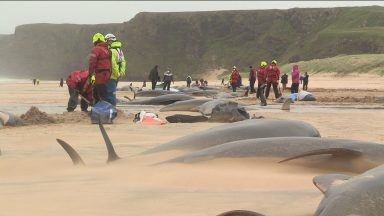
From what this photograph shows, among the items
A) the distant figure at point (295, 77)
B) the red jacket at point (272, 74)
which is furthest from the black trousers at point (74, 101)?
the distant figure at point (295, 77)

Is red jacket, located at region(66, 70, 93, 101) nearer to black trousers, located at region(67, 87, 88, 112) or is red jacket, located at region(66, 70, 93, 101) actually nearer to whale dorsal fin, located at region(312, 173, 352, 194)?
black trousers, located at region(67, 87, 88, 112)

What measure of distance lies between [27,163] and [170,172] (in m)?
1.76

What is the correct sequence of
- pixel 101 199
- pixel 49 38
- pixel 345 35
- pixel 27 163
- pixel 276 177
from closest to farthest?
pixel 101 199 < pixel 276 177 < pixel 27 163 < pixel 345 35 < pixel 49 38

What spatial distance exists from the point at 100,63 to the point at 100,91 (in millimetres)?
505

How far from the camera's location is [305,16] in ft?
481

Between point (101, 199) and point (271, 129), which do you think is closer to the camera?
point (101, 199)

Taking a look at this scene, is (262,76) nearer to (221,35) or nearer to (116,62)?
(116,62)

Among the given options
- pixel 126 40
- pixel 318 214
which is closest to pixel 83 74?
pixel 318 214

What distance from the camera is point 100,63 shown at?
11078 millimetres

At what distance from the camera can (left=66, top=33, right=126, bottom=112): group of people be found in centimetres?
1110

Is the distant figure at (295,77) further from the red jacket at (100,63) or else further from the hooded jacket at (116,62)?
the red jacket at (100,63)

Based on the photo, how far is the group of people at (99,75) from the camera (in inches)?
437

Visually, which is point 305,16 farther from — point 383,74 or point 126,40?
point 383,74

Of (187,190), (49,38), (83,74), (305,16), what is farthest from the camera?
(49,38)
